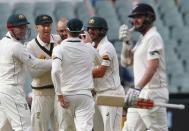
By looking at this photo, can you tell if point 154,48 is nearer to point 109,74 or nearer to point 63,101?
point 63,101

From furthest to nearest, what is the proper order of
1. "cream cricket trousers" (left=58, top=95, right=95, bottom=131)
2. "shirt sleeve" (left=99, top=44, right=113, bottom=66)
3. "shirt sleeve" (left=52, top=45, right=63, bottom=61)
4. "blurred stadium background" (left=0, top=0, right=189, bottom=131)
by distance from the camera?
1. "blurred stadium background" (left=0, top=0, right=189, bottom=131)
2. "shirt sleeve" (left=99, top=44, right=113, bottom=66)
3. "cream cricket trousers" (left=58, top=95, right=95, bottom=131)
4. "shirt sleeve" (left=52, top=45, right=63, bottom=61)

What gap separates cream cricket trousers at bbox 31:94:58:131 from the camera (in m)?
13.0

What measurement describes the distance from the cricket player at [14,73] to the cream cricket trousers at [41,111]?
0.69 m

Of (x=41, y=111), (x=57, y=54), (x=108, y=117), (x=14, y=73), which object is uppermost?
(x=57, y=54)

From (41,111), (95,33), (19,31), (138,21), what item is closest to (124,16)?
(95,33)

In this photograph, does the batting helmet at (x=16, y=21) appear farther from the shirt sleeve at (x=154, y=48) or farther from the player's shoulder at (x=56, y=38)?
the shirt sleeve at (x=154, y=48)

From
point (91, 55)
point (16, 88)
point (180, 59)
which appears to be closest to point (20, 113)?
point (16, 88)

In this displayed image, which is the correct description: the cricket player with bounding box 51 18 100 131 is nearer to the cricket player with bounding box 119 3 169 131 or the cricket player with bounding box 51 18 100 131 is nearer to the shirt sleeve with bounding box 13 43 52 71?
the shirt sleeve with bounding box 13 43 52 71

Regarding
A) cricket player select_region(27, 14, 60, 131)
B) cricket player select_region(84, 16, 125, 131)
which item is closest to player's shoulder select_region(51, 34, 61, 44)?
cricket player select_region(27, 14, 60, 131)

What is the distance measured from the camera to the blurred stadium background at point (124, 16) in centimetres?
1980

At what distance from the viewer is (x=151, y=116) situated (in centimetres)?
1106

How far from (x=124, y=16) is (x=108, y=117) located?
879cm

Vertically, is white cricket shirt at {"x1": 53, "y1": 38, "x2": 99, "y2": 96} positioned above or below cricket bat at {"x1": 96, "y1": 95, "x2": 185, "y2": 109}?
above

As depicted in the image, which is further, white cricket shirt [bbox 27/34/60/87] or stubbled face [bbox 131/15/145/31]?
white cricket shirt [bbox 27/34/60/87]
